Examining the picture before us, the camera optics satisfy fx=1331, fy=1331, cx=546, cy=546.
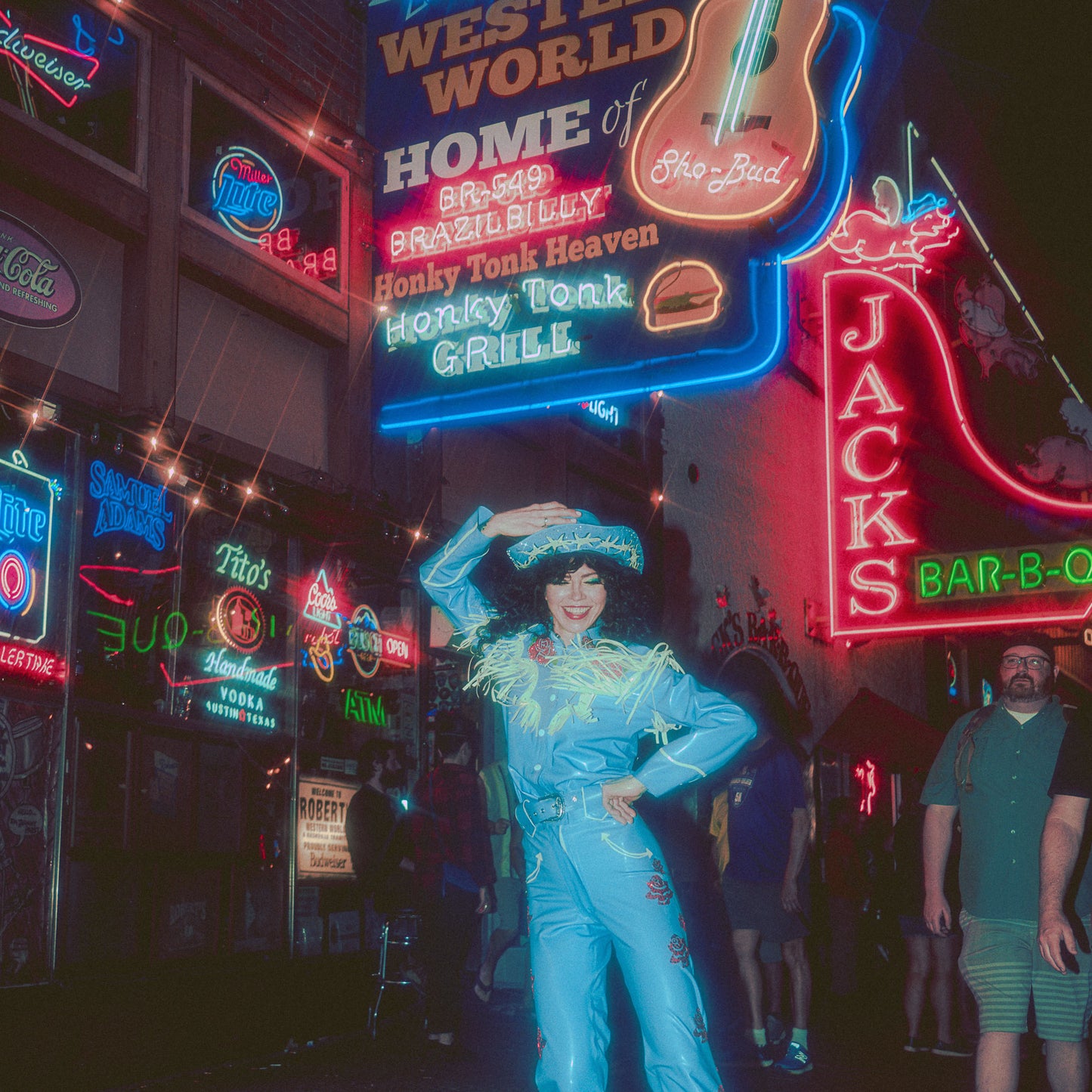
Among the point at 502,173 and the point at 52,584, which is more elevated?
the point at 502,173

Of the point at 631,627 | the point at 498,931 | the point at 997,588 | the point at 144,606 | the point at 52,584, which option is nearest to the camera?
the point at 631,627

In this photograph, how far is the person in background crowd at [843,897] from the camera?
11.3 m

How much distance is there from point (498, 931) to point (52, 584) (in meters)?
4.40

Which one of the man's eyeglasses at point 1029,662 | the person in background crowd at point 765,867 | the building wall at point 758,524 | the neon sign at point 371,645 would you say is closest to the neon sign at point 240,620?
the neon sign at point 371,645

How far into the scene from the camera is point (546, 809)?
3.81 metres

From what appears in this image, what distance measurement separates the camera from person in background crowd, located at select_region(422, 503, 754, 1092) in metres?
3.59

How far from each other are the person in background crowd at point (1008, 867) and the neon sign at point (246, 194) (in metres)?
5.56

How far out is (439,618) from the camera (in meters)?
10.0

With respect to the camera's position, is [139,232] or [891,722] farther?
[891,722]

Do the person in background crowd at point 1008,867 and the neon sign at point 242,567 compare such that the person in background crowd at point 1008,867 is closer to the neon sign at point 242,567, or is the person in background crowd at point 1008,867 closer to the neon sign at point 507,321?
the neon sign at point 507,321

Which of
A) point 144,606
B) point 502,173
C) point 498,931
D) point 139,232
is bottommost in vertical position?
point 498,931

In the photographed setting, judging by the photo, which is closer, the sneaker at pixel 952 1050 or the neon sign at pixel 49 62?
the neon sign at pixel 49 62

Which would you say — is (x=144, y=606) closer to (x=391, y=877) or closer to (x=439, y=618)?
(x=391, y=877)

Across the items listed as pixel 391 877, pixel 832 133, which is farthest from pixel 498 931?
pixel 832 133
